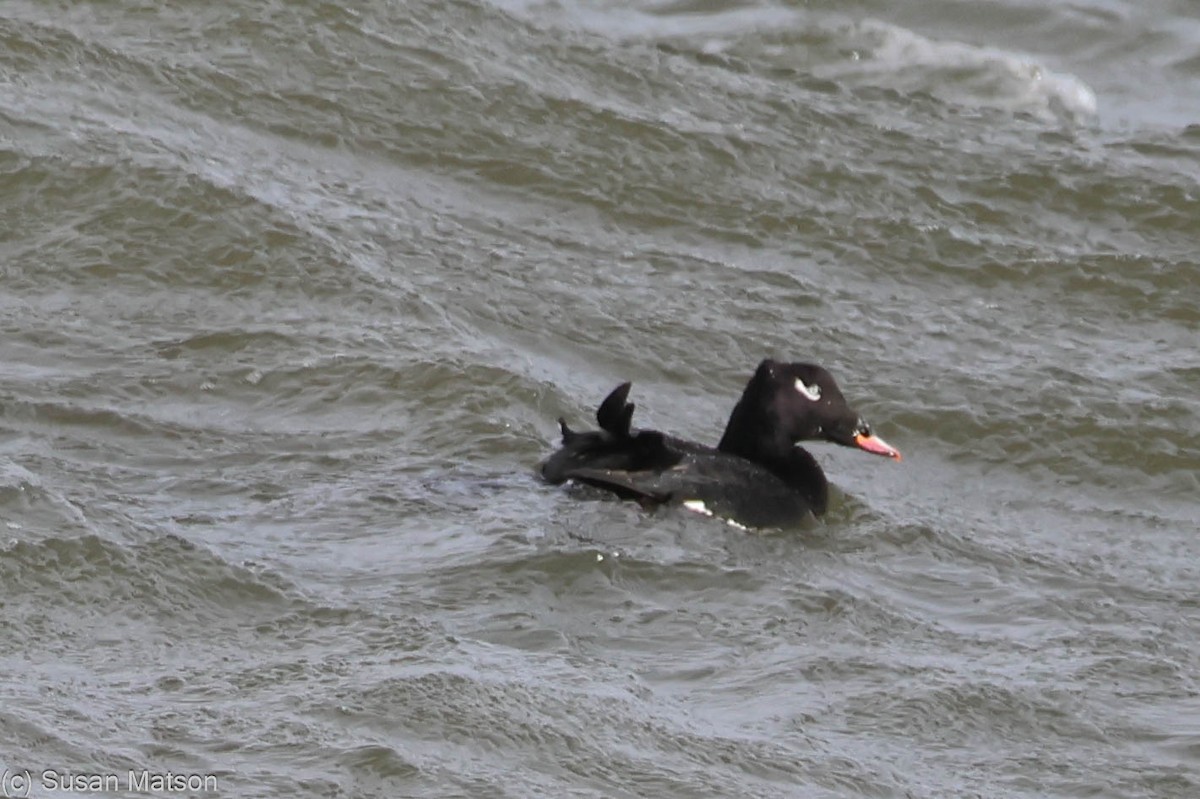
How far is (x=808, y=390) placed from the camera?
27.2ft

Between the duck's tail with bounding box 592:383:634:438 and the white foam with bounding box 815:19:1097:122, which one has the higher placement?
the white foam with bounding box 815:19:1097:122

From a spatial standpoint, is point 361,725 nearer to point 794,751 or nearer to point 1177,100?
point 794,751

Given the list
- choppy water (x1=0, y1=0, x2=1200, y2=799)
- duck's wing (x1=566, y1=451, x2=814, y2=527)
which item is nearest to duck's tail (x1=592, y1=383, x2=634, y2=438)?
duck's wing (x1=566, y1=451, x2=814, y2=527)

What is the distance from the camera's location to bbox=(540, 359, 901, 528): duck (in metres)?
7.65

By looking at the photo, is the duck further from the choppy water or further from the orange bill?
the choppy water

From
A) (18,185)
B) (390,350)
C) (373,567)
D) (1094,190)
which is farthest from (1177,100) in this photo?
(373,567)

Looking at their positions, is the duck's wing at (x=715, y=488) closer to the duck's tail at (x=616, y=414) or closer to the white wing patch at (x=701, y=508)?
the white wing patch at (x=701, y=508)

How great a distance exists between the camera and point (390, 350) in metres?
9.03

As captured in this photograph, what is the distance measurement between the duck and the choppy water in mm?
135

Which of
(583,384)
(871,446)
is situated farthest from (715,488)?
(583,384)

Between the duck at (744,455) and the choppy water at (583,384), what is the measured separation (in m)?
0.14

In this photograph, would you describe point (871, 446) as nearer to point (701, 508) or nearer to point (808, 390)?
point (808, 390)

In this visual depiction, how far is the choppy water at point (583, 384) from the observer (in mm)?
5949

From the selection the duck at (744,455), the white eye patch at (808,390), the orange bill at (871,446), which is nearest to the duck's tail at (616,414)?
the duck at (744,455)
